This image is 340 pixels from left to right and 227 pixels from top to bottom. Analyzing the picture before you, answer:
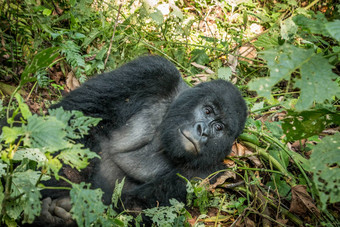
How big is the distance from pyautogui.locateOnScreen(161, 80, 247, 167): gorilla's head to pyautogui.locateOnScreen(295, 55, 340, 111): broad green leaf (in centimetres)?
149

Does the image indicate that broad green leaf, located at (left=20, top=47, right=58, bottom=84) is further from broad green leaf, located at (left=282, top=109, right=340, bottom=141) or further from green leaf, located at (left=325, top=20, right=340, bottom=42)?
broad green leaf, located at (left=282, top=109, right=340, bottom=141)

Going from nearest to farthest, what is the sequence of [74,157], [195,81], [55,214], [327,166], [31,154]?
[74,157] < [327,166] < [31,154] < [55,214] < [195,81]

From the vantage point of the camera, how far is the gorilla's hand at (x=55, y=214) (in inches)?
93.1

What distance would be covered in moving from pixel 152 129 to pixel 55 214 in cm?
121

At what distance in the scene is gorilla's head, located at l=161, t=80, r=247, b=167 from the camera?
3018 millimetres

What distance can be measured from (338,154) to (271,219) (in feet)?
4.32

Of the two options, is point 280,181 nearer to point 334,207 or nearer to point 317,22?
point 334,207

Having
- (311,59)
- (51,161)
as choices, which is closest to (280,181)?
(311,59)

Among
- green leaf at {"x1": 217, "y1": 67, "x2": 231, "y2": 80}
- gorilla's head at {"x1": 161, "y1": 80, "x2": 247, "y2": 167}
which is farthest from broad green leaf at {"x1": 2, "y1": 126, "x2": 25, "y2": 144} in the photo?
green leaf at {"x1": 217, "y1": 67, "x2": 231, "y2": 80}

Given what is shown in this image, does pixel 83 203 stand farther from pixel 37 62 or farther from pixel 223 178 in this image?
pixel 223 178

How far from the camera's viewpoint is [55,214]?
94.7 inches

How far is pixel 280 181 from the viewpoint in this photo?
3.40 meters

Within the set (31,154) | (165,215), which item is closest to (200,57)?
(165,215)

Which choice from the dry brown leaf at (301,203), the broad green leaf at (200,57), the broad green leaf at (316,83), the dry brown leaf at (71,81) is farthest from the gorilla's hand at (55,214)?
the broad green leaf at (200,57)
